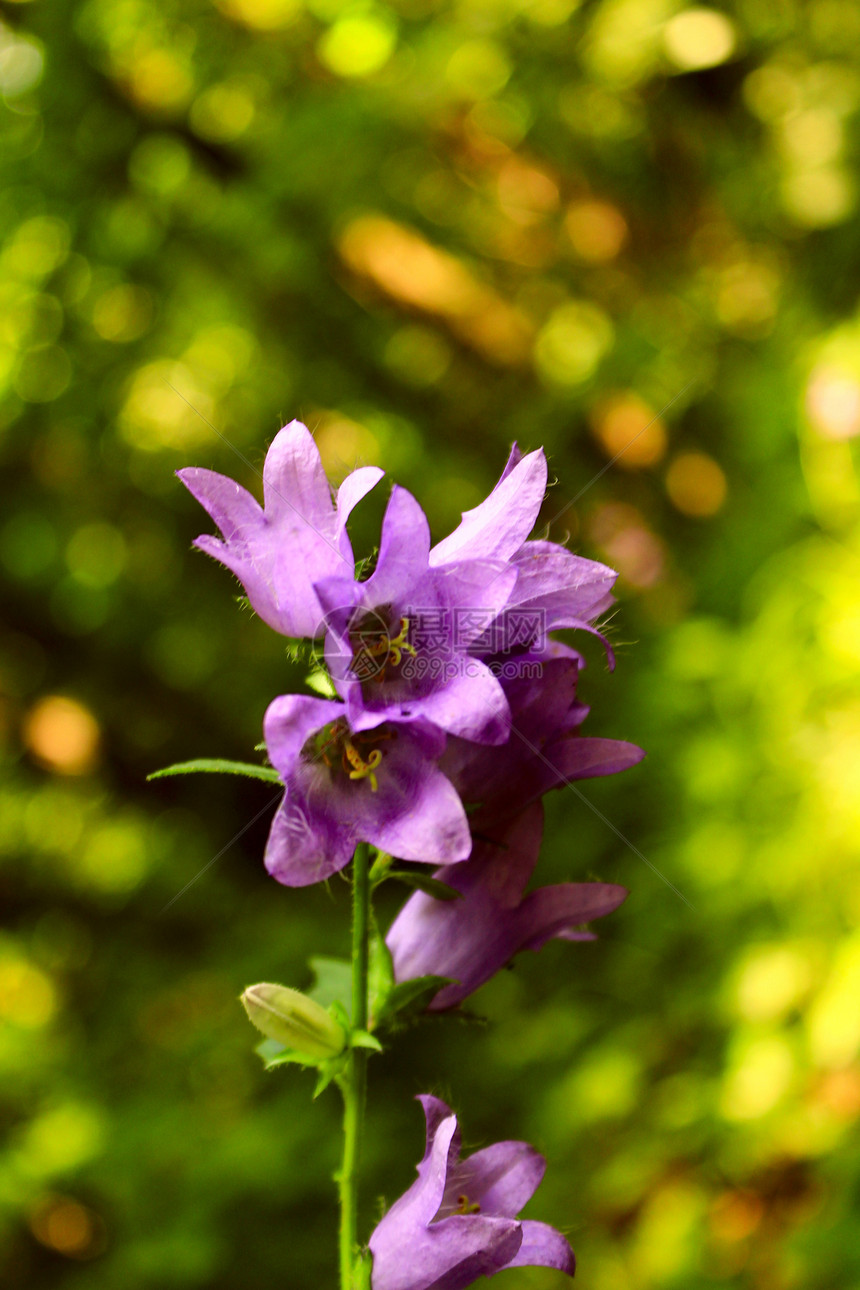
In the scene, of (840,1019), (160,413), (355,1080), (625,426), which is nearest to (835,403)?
(625,426)

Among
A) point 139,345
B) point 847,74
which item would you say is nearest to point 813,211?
point 847,74

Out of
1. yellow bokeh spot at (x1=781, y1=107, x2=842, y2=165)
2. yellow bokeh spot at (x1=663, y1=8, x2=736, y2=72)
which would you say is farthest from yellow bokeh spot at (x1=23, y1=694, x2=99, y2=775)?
yellow bokeh spot at (x1=781, y1=107, x2=842, y2=165)

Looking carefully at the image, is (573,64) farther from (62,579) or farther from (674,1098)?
(674,1098)

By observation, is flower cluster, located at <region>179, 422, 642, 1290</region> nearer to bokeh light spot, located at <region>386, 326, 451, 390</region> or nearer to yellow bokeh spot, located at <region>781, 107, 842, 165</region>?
bokeh light spot, located at <region>386, 326, 451, 390</region>

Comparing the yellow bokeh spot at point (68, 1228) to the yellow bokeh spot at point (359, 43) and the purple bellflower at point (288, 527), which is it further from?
the yellow bokeh spot at point (359, 43)

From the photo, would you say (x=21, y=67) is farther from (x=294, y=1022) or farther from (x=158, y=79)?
(x=294, y=1022)

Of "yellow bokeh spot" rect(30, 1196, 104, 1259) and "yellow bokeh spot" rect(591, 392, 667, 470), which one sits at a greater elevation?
"yellow bokeh spot" rect(591, 392, 667, 470)
